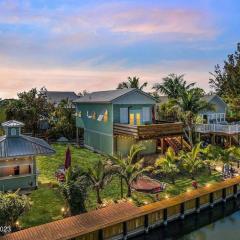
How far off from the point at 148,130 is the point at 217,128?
1204 cm

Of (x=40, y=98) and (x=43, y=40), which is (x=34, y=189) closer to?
(x=43, y=40)

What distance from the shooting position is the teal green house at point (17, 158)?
21.7 m

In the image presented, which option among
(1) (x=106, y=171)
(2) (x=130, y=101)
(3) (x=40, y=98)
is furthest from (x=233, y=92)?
(1) (x=106, y=171)

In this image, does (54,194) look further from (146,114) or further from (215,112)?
(215,112)

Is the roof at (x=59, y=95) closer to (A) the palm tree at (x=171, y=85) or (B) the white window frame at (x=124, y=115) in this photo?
(A) the palm tree at (x=171, y=85)

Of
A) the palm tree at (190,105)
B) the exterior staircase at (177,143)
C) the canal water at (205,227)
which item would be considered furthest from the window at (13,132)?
the palm tree at (190,105)

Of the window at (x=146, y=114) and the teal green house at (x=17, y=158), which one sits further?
the window at (x=146, y=114)

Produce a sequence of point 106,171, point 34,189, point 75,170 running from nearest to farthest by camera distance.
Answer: point 75,170 → point 106,171 → point 34,189

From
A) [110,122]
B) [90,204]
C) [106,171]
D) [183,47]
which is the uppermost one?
[183,47]

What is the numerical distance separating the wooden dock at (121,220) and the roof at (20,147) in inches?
287

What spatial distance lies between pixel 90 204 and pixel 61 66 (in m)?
20.8

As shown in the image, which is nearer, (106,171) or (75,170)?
(75,170)

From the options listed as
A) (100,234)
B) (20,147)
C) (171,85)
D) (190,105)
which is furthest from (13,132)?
(171,85)

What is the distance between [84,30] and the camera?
2539 cm
